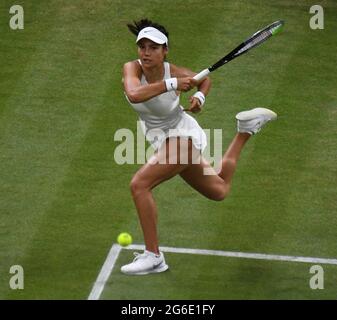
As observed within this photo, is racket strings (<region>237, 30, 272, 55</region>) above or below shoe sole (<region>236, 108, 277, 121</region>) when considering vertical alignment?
above

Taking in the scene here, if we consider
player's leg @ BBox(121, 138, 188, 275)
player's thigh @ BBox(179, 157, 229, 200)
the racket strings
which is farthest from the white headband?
player's thigh @ BBox(179, 157, 229, 200)

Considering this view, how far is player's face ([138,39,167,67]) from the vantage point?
1530 cm

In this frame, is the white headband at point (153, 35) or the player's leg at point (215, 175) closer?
the white headband at point (153, 35)

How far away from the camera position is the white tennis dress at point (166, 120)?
15445 millimetres

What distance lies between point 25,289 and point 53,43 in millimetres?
6925

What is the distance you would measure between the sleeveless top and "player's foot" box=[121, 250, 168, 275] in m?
1.52

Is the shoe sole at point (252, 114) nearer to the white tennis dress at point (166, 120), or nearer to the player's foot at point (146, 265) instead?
the white tennis dress at point (166, 120)

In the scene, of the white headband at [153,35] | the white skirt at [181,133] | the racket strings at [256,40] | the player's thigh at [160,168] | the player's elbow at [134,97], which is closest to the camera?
the player's elbow at [134,97]

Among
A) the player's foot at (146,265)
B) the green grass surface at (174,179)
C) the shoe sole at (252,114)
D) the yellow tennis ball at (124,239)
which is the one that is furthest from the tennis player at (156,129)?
the shoe sole at (252,114)

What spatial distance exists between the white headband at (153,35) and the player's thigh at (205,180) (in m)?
1.57

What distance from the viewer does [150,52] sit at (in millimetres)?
15297

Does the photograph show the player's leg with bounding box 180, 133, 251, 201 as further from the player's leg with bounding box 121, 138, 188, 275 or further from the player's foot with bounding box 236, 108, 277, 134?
the player's leg with bounding box 121, 138, 188, 275

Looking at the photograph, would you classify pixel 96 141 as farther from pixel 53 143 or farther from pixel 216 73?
pixel 216 73

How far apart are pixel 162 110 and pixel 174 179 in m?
2.75
